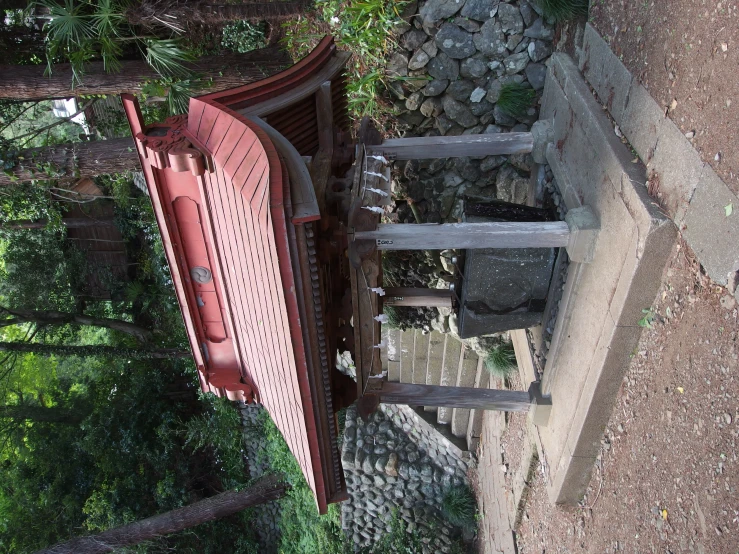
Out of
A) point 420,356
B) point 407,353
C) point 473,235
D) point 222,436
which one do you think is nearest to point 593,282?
point 473,235

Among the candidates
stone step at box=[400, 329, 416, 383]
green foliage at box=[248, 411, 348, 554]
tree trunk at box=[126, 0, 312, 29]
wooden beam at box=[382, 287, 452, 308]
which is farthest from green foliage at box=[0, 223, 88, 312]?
wooden beam at box=[382, 287, 452, 308]

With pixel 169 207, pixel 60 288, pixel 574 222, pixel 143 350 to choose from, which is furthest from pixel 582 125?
pixel 60 288

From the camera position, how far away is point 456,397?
5090 mm

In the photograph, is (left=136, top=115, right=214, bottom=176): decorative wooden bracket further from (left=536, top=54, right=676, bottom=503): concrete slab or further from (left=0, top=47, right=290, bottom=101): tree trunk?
(left=0, top=47, right=290, bottom=101): tree trunk

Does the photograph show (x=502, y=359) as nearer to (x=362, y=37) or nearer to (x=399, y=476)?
(x=399, y=476)

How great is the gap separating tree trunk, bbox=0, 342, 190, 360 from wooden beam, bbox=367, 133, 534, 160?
6.86 meters

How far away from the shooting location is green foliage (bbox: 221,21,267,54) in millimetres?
7770

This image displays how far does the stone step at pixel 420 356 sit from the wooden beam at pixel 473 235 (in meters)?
4.07

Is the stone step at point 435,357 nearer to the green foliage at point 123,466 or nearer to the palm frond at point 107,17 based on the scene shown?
the green foliage at point 123,466

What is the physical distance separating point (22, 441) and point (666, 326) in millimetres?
11832

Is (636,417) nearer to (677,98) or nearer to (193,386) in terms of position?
(677,98)

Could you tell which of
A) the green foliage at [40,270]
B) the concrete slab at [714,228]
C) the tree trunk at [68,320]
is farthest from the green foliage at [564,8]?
the tree trunk at [68,320]

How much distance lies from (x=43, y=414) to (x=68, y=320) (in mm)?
2151

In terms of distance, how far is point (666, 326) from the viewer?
139 inches
